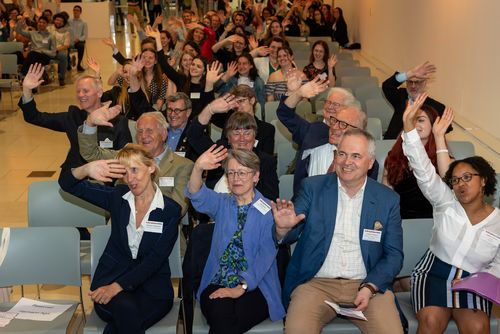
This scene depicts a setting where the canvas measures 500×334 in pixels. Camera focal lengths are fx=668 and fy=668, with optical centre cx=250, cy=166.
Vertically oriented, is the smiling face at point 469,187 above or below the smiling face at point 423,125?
below

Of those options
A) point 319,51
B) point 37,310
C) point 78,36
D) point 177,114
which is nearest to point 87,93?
point 177,114

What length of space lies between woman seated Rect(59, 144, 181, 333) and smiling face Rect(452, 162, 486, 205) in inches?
63.1

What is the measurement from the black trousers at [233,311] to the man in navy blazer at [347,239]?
0.18 metres

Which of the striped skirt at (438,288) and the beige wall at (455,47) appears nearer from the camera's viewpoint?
the striped skirt at (438,288)

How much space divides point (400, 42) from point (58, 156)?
234 inches

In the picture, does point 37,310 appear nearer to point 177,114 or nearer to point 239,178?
point 239,178

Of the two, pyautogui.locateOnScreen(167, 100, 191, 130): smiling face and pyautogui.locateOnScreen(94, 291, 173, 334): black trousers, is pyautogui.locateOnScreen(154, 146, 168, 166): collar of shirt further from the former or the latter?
pyautogui.locateOnScreen(94, 291, 173, 334): black trousers

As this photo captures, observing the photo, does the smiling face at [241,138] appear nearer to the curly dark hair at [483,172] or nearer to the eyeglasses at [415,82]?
the curly dark hair at [483,172]

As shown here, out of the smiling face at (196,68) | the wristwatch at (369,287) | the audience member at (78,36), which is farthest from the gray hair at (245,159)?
the audience member at (78,36)

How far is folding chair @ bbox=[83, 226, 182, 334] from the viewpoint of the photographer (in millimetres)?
3615

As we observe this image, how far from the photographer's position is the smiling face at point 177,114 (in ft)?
18.8

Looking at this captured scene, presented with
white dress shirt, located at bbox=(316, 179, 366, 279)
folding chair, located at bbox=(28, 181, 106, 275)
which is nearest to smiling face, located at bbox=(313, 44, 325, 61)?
folding chair, located at bbox=(28, 181, 106, 275)

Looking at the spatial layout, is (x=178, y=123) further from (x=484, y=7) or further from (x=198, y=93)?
(x=484, y=7)

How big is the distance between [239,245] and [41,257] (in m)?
1.21
